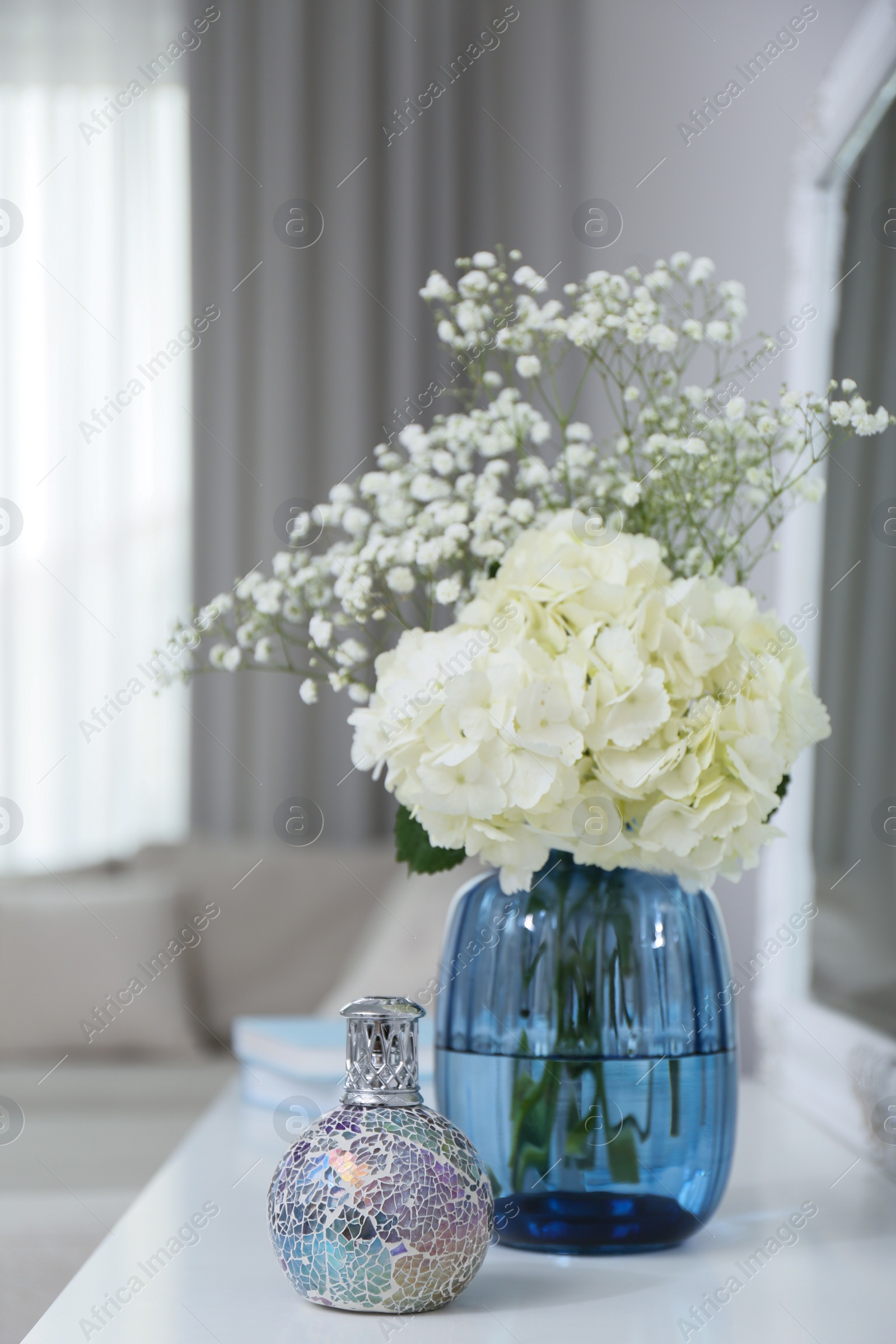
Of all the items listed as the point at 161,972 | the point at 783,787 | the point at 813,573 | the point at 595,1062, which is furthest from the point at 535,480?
the point at 161,972

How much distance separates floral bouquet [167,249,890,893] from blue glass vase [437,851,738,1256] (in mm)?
35

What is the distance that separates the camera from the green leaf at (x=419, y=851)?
29.0 inches

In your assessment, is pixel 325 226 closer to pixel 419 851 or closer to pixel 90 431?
pixel 90 431

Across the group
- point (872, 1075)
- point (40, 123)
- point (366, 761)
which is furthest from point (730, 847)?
point (40, 123)

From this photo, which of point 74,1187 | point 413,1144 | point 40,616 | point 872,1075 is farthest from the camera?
point 40,616

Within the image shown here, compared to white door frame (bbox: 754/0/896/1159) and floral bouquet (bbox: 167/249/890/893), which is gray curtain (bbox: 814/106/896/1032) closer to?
white door frame (bbox: 754/0/896/1159)

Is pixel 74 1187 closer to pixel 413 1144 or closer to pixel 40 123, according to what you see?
pixel 413 1144

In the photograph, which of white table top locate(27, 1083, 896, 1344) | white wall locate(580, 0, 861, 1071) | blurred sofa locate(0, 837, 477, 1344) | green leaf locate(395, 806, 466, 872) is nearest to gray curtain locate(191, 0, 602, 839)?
white wall locate(580, 0, 861, 1071)

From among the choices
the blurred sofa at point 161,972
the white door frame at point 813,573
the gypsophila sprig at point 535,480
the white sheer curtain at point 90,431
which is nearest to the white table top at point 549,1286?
the white door frame at point 813,573

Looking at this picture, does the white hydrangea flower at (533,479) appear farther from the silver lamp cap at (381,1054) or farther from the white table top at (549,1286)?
the white table top at (549,1286)

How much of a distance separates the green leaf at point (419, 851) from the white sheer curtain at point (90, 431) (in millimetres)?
1834

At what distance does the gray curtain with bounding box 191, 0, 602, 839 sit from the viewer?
2.56 metres

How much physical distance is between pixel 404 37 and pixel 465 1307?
2.54m

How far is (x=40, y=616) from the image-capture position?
2.51 m
